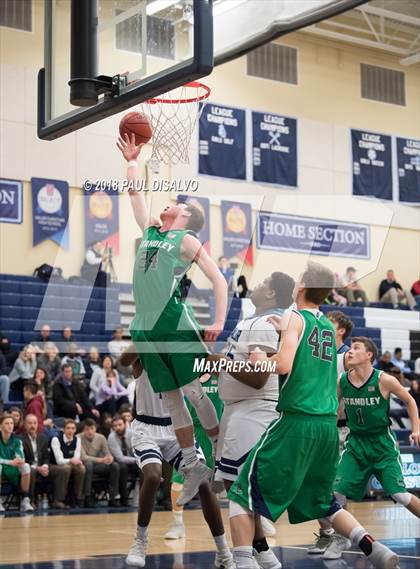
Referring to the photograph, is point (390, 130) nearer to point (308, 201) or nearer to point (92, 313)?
point (308, 201)

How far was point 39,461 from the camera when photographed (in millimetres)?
13023

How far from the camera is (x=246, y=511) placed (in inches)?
224

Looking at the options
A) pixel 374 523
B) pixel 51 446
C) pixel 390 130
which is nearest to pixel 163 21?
pixel 374 523

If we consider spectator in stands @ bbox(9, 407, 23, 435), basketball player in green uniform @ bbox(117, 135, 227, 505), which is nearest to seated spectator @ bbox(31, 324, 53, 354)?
spectator in stands @ bbox(9, 407, 23, 435)

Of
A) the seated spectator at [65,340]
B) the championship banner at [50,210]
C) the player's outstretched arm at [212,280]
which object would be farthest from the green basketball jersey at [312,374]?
the championship banner at [50,210]

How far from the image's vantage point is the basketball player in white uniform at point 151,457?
268 inches

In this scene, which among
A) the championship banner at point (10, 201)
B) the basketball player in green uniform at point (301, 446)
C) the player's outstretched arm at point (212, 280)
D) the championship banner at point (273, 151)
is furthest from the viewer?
the championship banner at point (273, 151)

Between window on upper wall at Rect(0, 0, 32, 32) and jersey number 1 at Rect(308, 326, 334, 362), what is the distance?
592 inches

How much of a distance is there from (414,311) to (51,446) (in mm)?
12028

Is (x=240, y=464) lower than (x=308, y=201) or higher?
lower

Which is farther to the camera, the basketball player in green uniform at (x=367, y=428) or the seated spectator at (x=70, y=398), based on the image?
the seated spectator at (x=70, y=398)

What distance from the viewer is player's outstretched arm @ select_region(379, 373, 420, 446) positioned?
7.82m

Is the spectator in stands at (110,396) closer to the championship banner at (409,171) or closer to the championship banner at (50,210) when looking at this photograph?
the championship banner at (50,210)

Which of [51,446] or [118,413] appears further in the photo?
[118,413]
